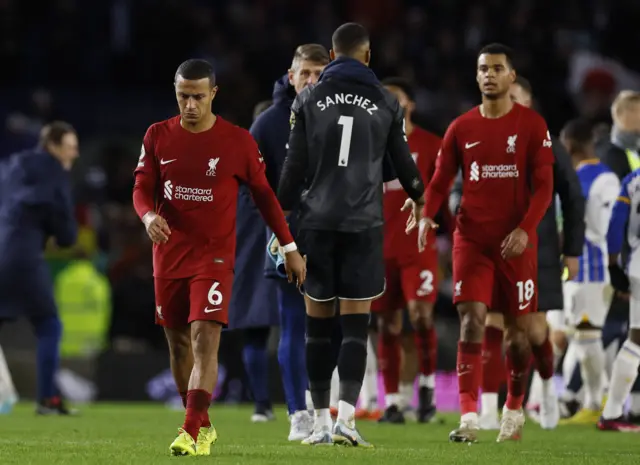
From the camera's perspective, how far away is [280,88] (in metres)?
9.99

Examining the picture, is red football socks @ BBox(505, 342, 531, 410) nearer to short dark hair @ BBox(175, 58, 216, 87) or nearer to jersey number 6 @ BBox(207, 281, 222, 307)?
jersey number 6 @ BBox(207, 281, 222, 307)

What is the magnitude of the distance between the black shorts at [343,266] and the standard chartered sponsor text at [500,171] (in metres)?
1.12

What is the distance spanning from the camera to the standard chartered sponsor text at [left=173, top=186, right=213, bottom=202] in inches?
310

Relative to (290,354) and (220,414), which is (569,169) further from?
(220,414)

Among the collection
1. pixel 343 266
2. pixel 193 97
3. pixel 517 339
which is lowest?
pixel 517 339

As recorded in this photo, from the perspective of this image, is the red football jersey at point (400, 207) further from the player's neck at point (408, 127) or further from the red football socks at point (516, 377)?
the red football socks at point (516, 377)

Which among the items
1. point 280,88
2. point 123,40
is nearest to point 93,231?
point 123,40

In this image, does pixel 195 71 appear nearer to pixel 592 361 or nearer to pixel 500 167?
pixel 500 167

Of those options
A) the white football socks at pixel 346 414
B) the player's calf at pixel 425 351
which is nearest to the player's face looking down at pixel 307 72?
the white football socks at pixel 346 414

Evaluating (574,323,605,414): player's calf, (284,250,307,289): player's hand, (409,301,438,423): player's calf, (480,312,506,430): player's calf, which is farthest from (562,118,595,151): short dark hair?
(284,250,307,289): player's hand

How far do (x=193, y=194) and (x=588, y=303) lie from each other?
4950 millimetres

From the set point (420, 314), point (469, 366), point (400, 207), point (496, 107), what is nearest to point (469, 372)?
point (469, 366)

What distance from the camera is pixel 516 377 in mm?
9453

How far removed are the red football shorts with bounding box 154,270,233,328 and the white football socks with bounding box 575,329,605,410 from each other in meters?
4.76
